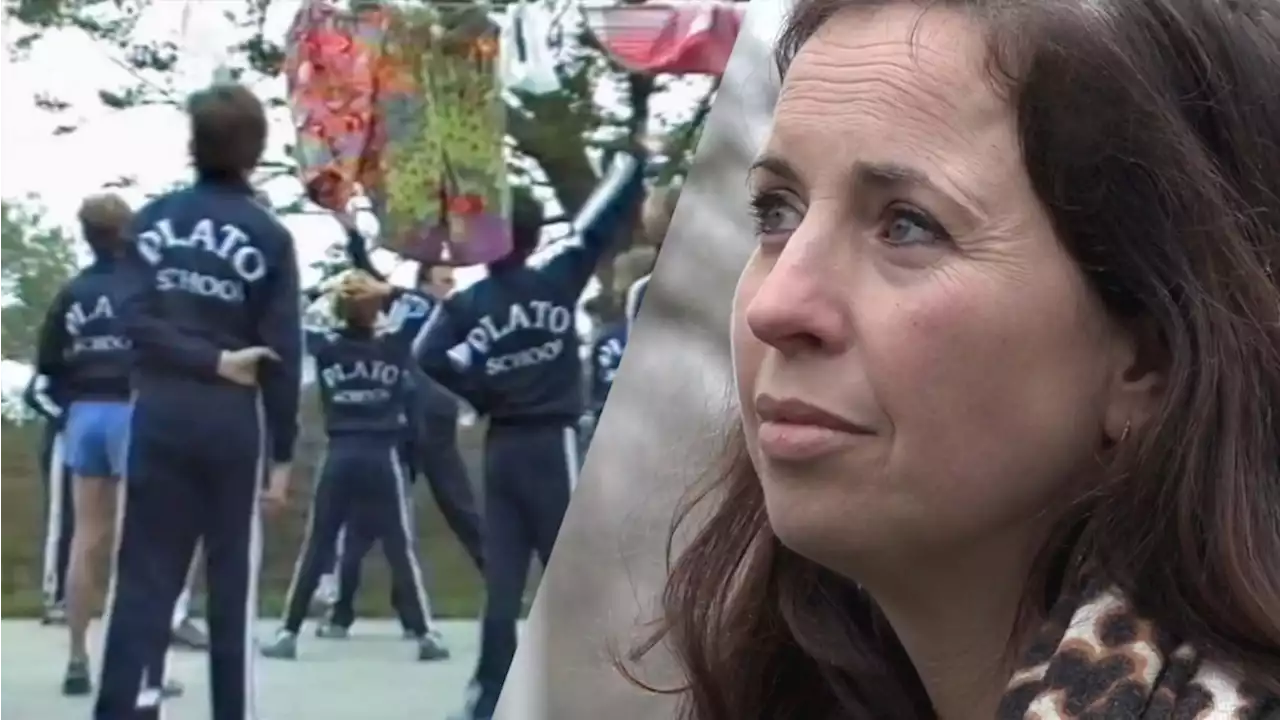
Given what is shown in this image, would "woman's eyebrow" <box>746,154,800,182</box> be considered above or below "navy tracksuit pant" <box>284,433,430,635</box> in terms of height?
above

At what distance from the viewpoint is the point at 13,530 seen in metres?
2.30

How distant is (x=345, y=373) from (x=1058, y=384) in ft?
5.86

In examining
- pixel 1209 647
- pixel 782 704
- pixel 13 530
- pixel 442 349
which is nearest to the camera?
pixel 1209 647

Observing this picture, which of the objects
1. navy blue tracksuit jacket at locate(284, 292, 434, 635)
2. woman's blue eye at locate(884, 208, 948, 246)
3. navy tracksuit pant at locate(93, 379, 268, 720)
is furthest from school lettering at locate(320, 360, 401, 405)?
woman's blue eye at locate(884, 208, 948, 246)

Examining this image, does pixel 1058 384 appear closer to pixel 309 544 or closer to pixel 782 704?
pixel 782 704

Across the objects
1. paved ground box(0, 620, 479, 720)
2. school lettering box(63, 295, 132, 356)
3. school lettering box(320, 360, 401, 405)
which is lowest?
paved ground box(0, 620, 479, 720)

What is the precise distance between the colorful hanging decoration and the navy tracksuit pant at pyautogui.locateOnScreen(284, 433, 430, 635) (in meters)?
0.35

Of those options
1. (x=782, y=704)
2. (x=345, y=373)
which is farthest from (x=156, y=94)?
(x=782, y=704)

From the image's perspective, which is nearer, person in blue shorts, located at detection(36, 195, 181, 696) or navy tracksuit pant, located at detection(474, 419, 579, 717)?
person in blue shorts, located at detection(36, 195, 181, 696)

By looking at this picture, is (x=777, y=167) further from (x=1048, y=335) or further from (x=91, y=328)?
(x=91, y=328)

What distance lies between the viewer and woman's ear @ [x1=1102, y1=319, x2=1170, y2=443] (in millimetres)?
821

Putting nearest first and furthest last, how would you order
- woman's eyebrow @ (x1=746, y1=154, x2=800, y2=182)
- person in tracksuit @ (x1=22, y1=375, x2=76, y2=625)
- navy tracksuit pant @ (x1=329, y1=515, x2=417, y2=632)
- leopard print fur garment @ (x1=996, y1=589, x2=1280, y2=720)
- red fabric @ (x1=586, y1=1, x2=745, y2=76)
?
1. leopard print fur garment @ (x1=996, y1=589, x2=1280, y2=720)
2. woman's eyebrow @ (x1=746, y1=154, x2=800, y2=182)
3. person in tracksuit @ (x1=22, y1=375, x2=76, y2=625)
4. navy tracksuit pant @ (x1=329, y1=515, x2=417, y2=632)
5. red fabric @ (x1=586, y1=1, x2=745, y2=76)

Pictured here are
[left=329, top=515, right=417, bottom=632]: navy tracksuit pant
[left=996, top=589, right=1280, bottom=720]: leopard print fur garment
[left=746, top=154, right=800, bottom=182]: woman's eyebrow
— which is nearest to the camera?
[left=996, top=589, right=1280, bottom=720]: leopard print fur garment

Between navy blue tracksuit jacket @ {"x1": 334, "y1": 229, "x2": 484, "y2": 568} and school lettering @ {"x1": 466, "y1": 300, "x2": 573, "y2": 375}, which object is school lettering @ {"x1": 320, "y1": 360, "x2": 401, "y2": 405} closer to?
navy blue tracksuit jacket @ {"x1": 334, "y1": 229, "x2": 484, "y2": 568}
